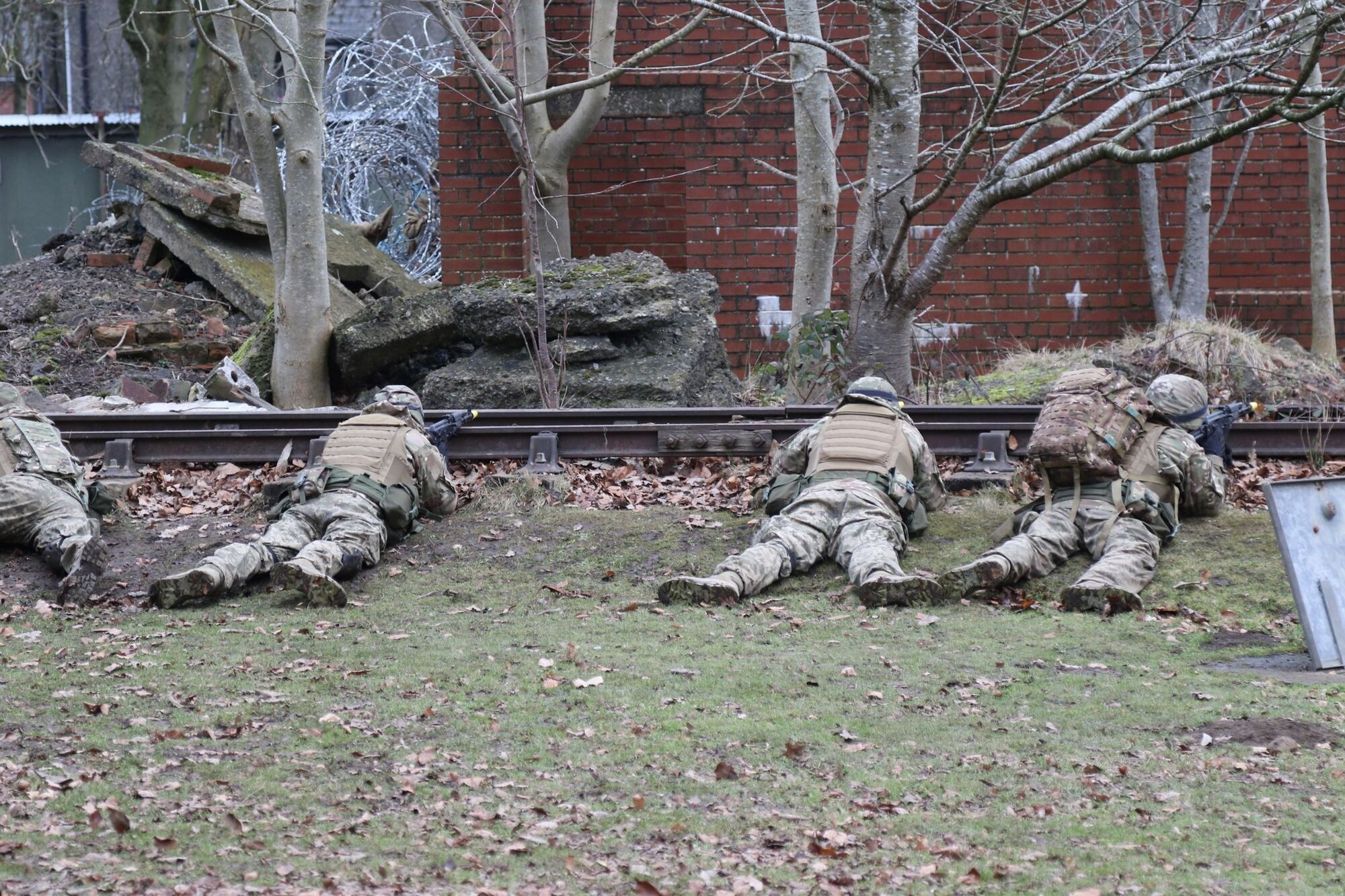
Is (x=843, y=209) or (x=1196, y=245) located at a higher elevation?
(x=843, y=209)

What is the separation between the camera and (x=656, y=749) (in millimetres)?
4711

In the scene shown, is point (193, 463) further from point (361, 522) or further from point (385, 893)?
point (385, 893)

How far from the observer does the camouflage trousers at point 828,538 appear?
22.7 feet

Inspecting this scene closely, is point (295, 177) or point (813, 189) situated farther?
point (813, 189)

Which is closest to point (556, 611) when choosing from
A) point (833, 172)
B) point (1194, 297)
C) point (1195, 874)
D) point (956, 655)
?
point (956, 655)

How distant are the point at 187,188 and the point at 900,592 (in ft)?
33.2

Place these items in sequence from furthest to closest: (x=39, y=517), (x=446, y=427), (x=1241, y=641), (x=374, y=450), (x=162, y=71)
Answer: (x=162, y=71)
(x=446, y=427)
(x=374, y=450)
(x=39, y=517)
(x=1241, y=641)

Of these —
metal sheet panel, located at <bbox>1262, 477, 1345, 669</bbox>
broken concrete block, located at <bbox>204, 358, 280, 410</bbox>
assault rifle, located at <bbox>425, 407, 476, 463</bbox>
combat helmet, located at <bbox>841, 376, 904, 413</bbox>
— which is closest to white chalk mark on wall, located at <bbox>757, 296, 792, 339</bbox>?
broken concrete block, located at <bbox>204, 358, 280, 410</bbox>

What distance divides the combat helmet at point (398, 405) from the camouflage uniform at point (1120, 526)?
3.14 meters

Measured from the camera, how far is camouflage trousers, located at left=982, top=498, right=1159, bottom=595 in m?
6.78

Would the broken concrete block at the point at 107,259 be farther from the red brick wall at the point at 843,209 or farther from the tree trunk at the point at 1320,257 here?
the tree trunk at the point at 1320,257

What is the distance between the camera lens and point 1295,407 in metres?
9.43

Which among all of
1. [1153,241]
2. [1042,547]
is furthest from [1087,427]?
[1153,241]

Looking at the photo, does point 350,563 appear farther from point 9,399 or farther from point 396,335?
point 396,335
